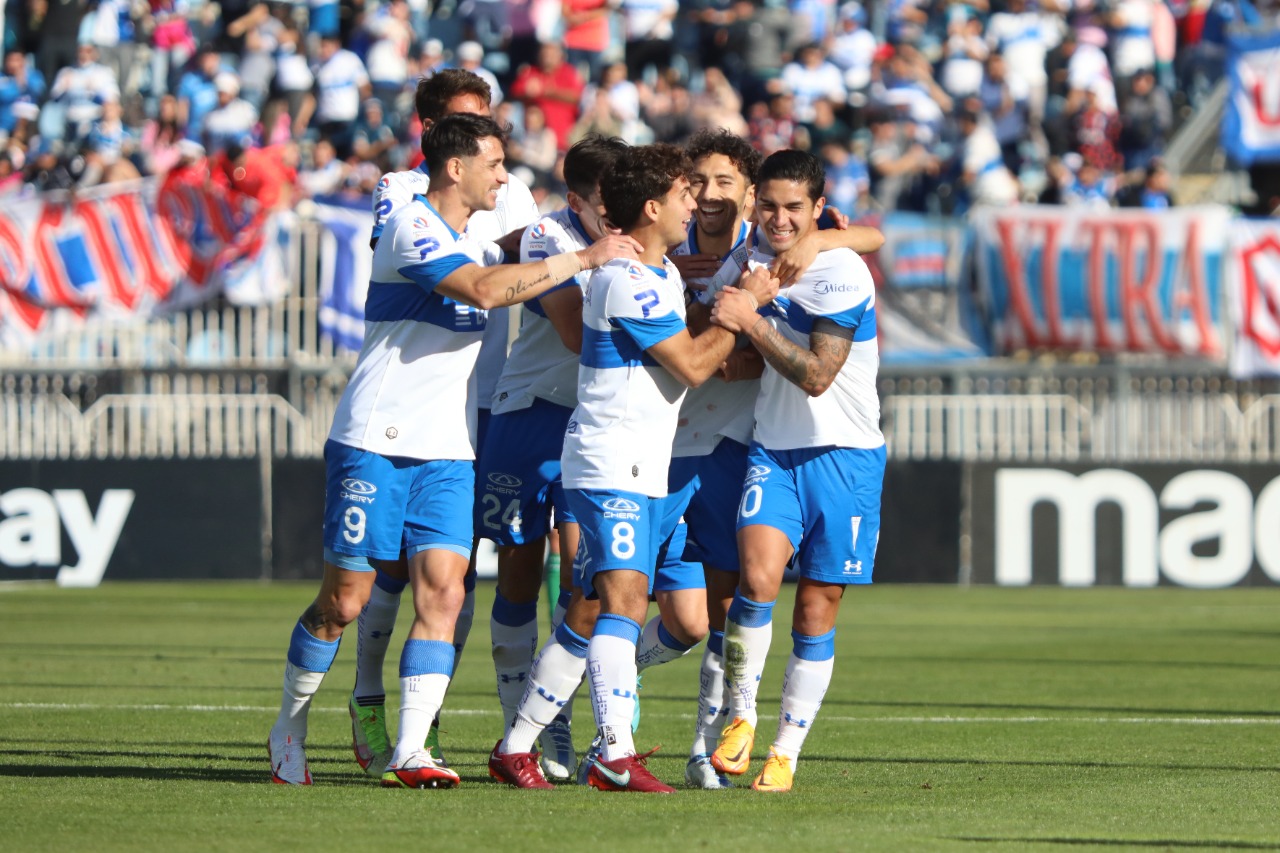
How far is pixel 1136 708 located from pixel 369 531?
15.5 feet

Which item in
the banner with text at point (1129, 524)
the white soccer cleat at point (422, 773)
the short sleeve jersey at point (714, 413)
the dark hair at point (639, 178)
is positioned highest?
the dark hair at point (639, 178)

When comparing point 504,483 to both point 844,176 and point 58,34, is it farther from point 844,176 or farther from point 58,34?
point 58,34

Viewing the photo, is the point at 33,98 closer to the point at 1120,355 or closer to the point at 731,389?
the point at 1120,355

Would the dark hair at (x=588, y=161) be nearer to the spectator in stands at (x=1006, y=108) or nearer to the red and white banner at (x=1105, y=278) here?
the red and white banner at (x=1105, y=278)

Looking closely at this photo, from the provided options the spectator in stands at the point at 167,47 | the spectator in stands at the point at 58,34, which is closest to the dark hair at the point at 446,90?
the spectator in stands at the point at 167,47

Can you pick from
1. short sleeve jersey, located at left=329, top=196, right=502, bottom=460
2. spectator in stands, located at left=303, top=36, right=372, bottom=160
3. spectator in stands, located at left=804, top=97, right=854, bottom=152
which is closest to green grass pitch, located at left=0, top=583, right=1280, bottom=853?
short sleeve jersey, located at left=329, top=196, right=502, bottom=460

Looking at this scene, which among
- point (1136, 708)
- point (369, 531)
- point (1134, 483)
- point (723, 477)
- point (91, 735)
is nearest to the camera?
point (369, 531)

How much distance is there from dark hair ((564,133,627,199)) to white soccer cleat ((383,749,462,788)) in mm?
2255

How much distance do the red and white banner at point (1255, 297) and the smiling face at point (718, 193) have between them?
39.9 feet

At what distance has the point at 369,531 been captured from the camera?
725 centimetres

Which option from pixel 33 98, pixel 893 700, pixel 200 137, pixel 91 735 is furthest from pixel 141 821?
pixel 33 98

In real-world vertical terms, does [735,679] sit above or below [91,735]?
above

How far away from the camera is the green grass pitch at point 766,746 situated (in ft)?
19.9

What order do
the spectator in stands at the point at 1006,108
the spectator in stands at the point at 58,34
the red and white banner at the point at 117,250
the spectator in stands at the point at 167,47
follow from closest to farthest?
the red and white banner at the point at 117,250 → the spectator in stands at the point at 1006,108 → the spectator in stands at the point at 167,47 → the spectator in stands at the point at 58,34
